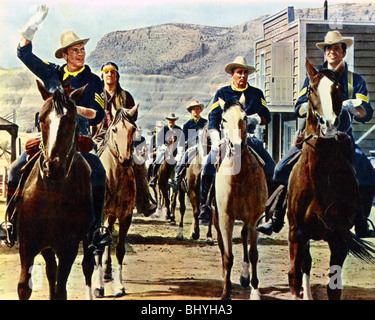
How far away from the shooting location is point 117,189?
8.27 metres

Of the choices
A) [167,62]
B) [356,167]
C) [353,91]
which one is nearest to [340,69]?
[353,91]

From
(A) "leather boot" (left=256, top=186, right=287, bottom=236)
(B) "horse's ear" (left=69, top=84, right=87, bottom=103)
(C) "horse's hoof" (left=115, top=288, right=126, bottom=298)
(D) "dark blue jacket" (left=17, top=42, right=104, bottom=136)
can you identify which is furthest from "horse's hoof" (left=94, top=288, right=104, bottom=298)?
(B) "horse's ear" (left=69, top=84, right=87, bottom=103)

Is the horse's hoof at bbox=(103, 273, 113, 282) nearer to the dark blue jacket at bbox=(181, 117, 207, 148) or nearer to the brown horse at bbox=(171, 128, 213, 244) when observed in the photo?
the brown horse at bbox=(171, 128, 213, 244)

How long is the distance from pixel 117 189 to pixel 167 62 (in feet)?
7.77

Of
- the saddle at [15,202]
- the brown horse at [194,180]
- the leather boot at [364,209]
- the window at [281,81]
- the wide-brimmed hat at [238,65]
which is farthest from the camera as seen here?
the brown horse at [194,180]

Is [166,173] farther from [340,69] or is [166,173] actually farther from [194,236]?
[340,69]

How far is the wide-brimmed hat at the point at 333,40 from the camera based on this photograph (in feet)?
27.2

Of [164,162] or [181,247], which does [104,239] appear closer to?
[181,247]

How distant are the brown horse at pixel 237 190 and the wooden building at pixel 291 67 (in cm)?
135

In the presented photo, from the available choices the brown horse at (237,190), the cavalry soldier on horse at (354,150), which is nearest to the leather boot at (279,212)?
the cavalry soldier on horse at (354,150)

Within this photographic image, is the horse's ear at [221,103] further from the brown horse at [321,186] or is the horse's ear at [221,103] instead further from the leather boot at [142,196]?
the leather boot at [142,196]

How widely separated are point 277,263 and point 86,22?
462cm

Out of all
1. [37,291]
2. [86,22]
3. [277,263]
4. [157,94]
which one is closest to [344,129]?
[277,263]
